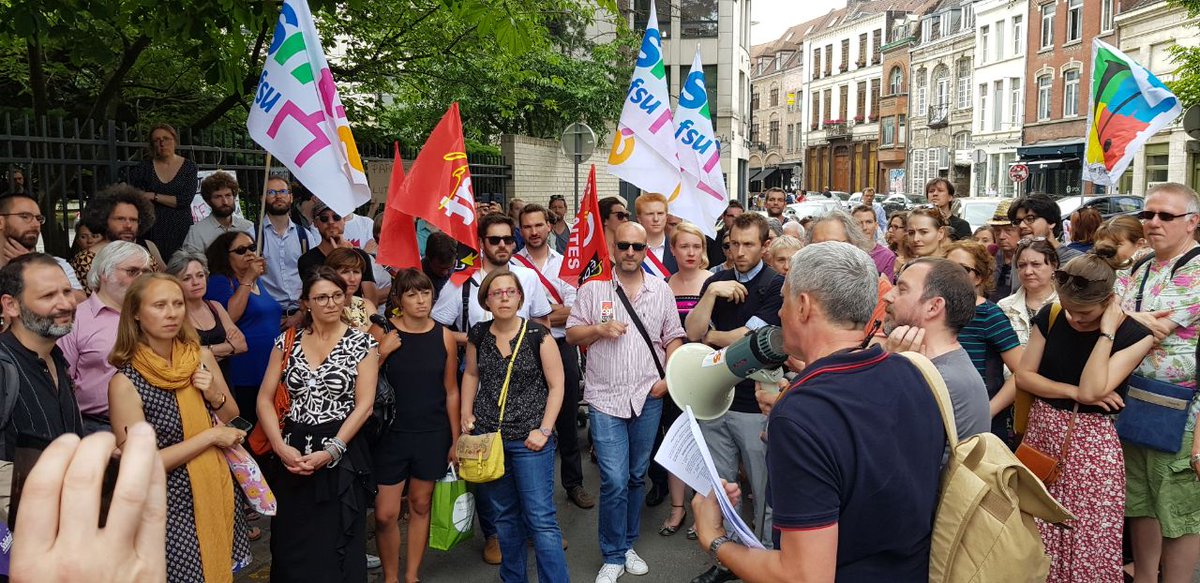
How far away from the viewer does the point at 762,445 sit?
4.88 metres

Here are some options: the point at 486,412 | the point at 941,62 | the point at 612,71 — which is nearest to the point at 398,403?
the point at 486,412

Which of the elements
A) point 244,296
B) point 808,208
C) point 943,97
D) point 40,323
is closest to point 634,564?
point 244,296

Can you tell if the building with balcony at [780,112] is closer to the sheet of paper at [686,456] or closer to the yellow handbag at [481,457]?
the yellow handbag at [481,457]

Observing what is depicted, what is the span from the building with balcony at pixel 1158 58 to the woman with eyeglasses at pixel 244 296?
33.3 m

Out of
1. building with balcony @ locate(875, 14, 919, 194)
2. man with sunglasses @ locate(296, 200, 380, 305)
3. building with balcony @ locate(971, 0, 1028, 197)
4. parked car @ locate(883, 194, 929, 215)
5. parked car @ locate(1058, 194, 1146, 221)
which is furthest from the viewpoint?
building with balcony @ locate(875, 14, 919, 194)

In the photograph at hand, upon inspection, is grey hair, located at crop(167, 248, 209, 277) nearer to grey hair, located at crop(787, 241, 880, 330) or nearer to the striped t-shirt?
grey hair, located at crop(787, 241, 880, 330)

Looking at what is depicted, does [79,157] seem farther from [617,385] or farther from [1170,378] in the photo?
[1170,378]

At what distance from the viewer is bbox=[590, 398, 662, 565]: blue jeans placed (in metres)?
4.84

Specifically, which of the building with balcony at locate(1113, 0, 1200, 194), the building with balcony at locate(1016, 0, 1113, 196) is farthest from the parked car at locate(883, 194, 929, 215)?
the building with balcony at locate(1113, 0, 1200, 194)

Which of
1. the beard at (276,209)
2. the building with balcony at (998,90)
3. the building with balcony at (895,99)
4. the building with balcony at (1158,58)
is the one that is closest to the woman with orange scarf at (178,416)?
the beard at (276,209)

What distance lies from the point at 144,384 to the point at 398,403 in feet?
4.32

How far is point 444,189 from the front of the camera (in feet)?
17.5

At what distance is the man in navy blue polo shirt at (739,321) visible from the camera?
4863 mm

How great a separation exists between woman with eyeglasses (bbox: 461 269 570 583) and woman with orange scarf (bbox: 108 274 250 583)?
4.04ft
